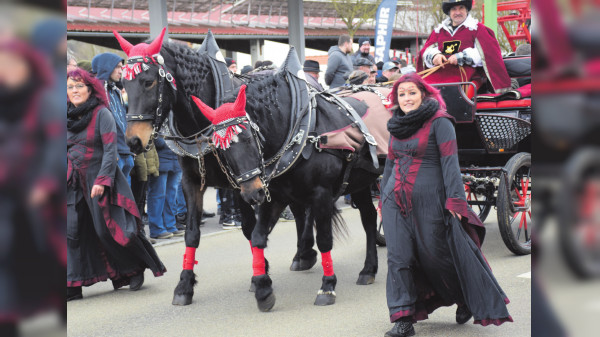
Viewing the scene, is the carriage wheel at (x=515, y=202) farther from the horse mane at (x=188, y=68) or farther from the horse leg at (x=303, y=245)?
the horse mane at (x=188, y=68)

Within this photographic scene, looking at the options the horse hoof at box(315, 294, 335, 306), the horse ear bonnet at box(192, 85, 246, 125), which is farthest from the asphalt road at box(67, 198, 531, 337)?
the horse ear bonnet at box(192, 85, 246, 125)

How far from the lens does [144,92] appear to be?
4.93 meters

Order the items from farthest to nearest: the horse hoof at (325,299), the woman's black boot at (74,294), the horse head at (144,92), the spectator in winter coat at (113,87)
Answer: the spectator in winter coat at (113,87) < the woman's black boot at (74,294) < the horse hoof at (325,299) < the horse head at (144,92)

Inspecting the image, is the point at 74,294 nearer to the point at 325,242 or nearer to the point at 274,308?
the point at 274,308

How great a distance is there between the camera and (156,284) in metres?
6.38

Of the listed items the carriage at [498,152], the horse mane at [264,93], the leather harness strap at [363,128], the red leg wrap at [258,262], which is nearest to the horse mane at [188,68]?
the horse mane at [264,93]

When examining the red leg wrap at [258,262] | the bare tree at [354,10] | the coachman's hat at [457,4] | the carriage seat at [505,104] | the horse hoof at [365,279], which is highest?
the bare tree at [354,10]

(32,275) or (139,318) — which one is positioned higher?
(32,275)

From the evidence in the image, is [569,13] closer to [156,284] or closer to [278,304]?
[278,304]

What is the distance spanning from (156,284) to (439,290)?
3.02 m

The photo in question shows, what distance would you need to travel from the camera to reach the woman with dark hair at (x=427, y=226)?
4.22 m

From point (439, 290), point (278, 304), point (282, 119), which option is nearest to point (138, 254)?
point (278, 304)

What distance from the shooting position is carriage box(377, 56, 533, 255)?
6.64 metres

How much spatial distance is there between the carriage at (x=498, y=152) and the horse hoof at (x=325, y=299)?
211cm
